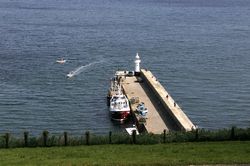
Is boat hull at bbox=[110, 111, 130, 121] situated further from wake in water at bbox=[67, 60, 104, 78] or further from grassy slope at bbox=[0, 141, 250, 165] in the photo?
grassy slope at bbox=[0, 141, 250, 165]

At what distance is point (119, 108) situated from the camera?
5672 centimetres

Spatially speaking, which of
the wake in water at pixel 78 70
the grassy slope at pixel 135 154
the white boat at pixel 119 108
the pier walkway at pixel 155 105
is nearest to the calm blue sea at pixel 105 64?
the wake in water at pixel 78 70

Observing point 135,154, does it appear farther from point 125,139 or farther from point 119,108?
point 119,108

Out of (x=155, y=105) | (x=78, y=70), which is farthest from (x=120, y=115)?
(x=78, y=70)

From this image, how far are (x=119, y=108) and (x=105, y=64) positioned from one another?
32.2 meters

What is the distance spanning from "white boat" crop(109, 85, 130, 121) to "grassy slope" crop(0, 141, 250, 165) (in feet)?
82.6

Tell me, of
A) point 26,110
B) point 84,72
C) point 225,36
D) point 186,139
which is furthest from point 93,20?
point 186,139

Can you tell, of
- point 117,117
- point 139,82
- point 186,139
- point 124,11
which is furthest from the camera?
point 124,11

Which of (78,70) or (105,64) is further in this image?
Result: (105,64)

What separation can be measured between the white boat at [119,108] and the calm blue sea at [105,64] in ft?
3.71

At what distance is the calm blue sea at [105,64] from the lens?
59.4 metres

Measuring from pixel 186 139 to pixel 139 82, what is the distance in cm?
3807

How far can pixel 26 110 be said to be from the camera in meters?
60.7

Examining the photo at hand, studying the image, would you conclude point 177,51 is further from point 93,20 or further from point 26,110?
point 93,20
